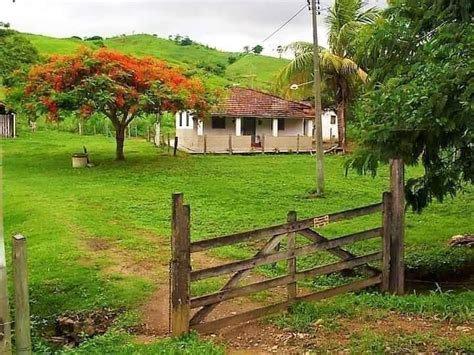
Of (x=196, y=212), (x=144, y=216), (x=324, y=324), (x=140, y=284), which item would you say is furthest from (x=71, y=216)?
(x=324, y=324)

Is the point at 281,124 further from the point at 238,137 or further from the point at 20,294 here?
the point at 20,294

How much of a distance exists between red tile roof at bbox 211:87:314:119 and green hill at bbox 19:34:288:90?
3309 cm

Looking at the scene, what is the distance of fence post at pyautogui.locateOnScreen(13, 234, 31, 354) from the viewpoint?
434 cm

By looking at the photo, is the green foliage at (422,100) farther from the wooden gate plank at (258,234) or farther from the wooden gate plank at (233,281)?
the wooden gate plank at (233,281)

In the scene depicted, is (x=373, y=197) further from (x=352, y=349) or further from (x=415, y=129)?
(x=352, y=349)

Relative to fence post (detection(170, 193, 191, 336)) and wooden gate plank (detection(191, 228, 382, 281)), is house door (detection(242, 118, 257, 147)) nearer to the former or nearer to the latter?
wooden gate plank (detection(191, 228, 382, 281))

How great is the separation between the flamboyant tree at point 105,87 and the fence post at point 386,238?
1762 cm

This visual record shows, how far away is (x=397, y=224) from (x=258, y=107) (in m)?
28.8

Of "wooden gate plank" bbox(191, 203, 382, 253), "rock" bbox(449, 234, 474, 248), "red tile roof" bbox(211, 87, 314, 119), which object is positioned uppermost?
"red tile roof" bbox(211, 87, 314, 119)

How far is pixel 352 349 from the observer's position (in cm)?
590

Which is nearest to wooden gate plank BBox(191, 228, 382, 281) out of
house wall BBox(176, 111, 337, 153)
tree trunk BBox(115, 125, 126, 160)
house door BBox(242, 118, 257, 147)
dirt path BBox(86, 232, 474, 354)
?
dirt path BBox(86, 232, 474, 354)

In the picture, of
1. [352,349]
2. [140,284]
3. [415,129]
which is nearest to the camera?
[352,349]

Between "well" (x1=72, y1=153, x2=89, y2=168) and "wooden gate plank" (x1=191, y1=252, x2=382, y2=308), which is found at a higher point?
"well" (x1=72, y1=153, x2=89, y2=168)

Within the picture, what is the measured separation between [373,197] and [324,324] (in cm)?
1322
